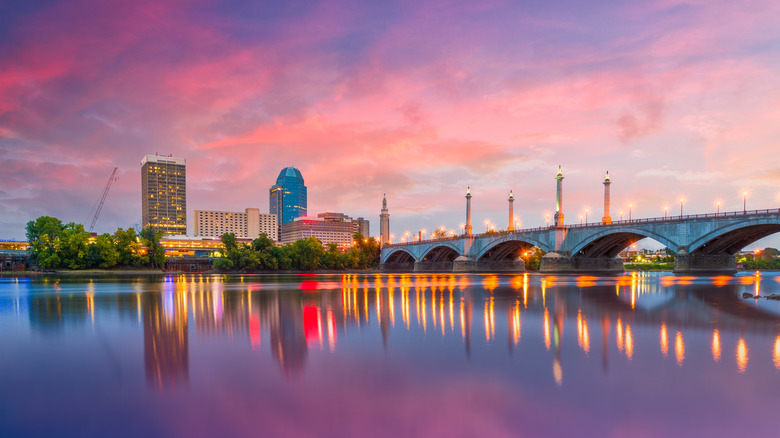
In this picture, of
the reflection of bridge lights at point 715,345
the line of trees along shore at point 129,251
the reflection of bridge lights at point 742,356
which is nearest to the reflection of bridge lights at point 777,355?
the reflection of bridge lights at point 742,356

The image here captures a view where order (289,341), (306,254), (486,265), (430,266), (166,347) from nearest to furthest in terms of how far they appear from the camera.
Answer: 1. (166,347)
2. (289,341)
3. (486,265)
4. (306,254)
5. (430,266)

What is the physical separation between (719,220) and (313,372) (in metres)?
71.7

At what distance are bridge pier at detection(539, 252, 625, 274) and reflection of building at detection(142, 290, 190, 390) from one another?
7669 cm

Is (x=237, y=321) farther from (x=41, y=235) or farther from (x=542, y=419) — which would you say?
(x=41, y=235)

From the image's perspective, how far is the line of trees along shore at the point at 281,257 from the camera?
355ft

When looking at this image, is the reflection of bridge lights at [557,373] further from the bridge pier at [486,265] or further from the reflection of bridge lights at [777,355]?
the bridge pier at [486,265]

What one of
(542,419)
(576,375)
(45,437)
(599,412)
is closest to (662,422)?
(599,412)

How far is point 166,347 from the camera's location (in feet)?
50.2

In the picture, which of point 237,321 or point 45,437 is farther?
point 237,321

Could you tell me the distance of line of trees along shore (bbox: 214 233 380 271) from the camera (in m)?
108

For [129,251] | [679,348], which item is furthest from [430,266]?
[679,348]

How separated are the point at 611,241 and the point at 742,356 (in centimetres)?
8028

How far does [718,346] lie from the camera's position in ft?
47.9

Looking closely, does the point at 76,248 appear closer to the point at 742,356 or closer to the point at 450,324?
the point at 450,324
